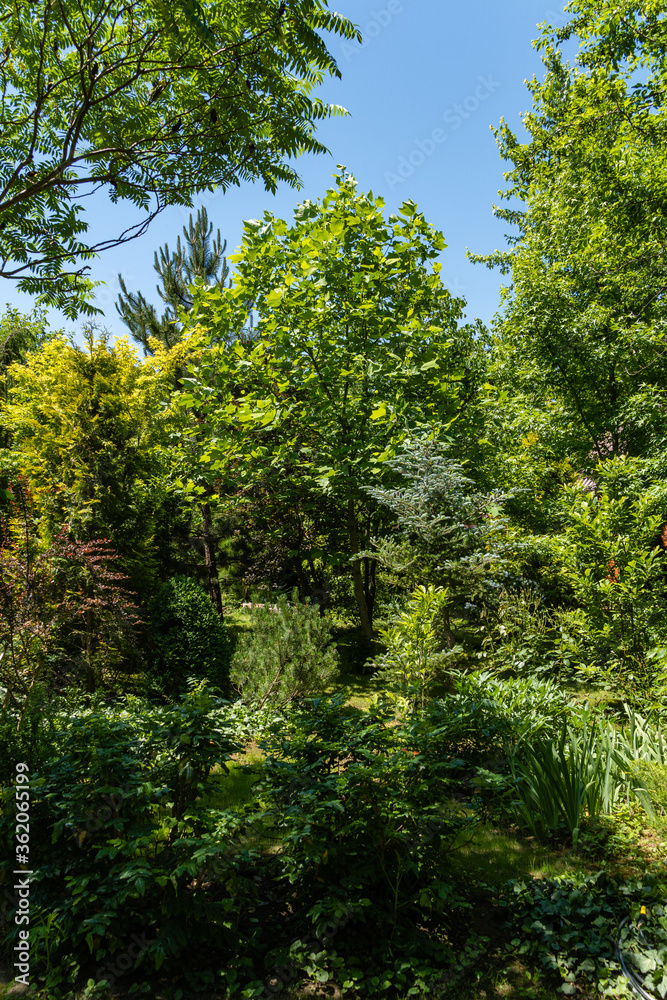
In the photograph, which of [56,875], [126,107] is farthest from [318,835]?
[126,107]

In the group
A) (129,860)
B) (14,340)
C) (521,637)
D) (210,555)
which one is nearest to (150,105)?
(129,860)

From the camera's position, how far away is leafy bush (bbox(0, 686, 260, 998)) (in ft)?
8.21

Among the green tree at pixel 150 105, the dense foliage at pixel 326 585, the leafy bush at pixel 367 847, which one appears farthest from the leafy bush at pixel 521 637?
the green tree at pixel 150 105

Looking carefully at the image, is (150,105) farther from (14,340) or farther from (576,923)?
(14,340)

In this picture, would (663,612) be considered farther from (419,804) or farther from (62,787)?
(62,787)

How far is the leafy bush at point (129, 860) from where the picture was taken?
8.21ft

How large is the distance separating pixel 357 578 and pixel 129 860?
5.51 metres

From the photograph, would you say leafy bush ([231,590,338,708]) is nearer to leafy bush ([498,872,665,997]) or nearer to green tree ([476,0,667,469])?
leafy bush ([498,872,665,997])

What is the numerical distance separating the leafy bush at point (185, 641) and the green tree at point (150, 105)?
373cm

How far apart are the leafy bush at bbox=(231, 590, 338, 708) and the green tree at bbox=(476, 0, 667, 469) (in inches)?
203

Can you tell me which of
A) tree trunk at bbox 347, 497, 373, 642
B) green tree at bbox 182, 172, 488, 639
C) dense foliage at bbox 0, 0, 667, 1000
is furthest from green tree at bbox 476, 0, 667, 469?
tree trunk at bbox 347, 497, 373, 642

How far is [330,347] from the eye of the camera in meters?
6.91

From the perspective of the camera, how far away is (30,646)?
17.3 feet

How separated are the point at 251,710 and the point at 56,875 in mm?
3059
